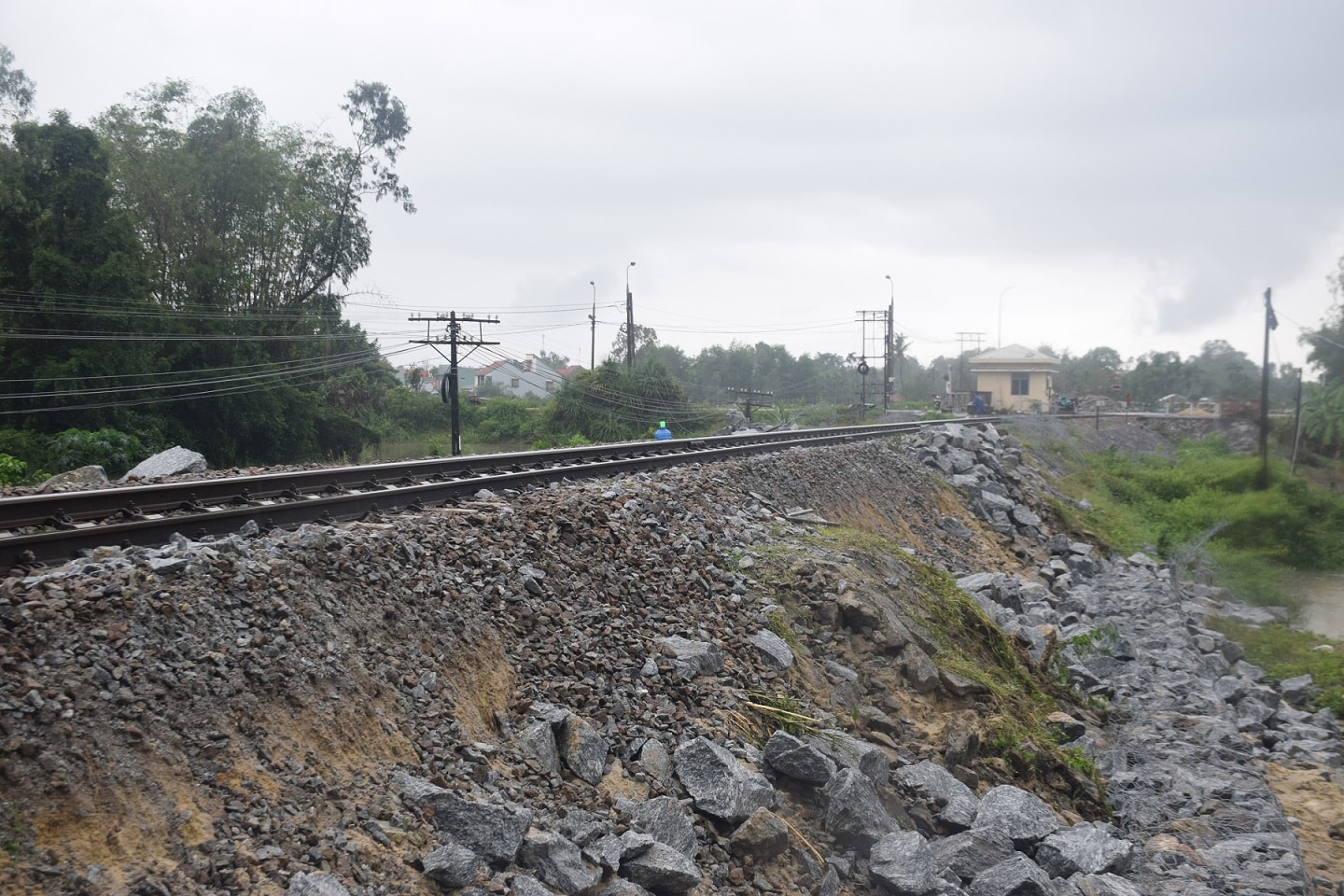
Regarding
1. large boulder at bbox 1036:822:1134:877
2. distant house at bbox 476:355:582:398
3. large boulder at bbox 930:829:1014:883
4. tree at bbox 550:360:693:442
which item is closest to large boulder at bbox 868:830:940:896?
large boulder at bbox 930:829:1014:883

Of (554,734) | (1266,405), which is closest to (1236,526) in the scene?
(1266,405)

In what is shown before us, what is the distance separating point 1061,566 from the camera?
65.9ft

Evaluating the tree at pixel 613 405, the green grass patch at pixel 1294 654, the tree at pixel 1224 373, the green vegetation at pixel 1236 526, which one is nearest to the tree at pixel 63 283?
the tree at pixel 613 405

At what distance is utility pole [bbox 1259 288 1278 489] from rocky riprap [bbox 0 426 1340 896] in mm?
27608

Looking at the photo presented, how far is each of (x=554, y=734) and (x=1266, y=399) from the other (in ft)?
131

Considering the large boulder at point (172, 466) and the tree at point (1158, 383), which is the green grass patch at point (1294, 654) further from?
the tree at point (1158, 383)

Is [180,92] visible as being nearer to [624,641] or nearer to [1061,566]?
[1061,566]

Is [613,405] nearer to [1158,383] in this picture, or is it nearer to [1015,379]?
[1015,379]

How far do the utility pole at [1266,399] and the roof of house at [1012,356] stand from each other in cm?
4150

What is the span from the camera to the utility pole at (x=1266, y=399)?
36031mm

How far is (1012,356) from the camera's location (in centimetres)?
8625

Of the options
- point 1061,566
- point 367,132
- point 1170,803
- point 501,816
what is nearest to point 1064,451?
point 1061,566

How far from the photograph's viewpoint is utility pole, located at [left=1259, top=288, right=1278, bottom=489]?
36031 mm

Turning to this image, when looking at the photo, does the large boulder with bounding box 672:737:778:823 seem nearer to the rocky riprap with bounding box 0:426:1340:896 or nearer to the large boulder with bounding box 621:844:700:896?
the rocky riprap with bounding box 0:426:1340:896
